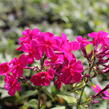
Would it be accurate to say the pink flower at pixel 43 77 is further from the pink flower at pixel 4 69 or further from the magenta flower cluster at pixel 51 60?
the pink flower at pixel 4 69

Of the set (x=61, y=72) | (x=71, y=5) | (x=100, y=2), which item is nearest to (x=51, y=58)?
(x=61, y=72)

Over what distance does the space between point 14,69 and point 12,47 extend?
2073 mm

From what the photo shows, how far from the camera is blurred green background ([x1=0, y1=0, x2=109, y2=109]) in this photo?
15.5 feet

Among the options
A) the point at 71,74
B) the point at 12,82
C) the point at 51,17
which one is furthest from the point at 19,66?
the point at 51,17

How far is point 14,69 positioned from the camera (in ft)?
6.68

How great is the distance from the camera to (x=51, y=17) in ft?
18.9

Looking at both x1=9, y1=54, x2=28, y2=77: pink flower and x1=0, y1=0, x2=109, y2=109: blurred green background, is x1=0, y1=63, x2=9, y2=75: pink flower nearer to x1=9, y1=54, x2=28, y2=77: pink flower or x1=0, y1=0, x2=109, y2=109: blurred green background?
x1=9, y1=54, x2=28, y2=77: pink flower

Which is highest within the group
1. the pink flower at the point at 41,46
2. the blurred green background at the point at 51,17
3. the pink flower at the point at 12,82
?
the blurred green background at the point at 51,17

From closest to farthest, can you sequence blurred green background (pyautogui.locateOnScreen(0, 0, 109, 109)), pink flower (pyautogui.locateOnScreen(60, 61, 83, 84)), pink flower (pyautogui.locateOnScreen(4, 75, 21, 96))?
pink flower (pyautogui.locateOnScreen(60, 61, 83, 84)) < pink flower (pyautogui.locateOnScreen(4, 75, 21, 96)) < blurred green background (pyautogui.locateOnScreen(0, 0, 109, 109))

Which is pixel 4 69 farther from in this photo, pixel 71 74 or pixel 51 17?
pixel 51 17

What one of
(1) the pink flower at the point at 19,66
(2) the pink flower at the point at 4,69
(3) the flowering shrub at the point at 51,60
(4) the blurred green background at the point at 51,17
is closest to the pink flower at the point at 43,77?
(3) the flowering shrub at the point at 51,60

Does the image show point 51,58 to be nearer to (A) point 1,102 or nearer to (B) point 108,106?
(B) point 108,106

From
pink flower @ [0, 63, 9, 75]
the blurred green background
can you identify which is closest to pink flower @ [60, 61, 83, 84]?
pink flower @ [0, 63, 9, 75]

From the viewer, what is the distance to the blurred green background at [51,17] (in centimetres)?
474
